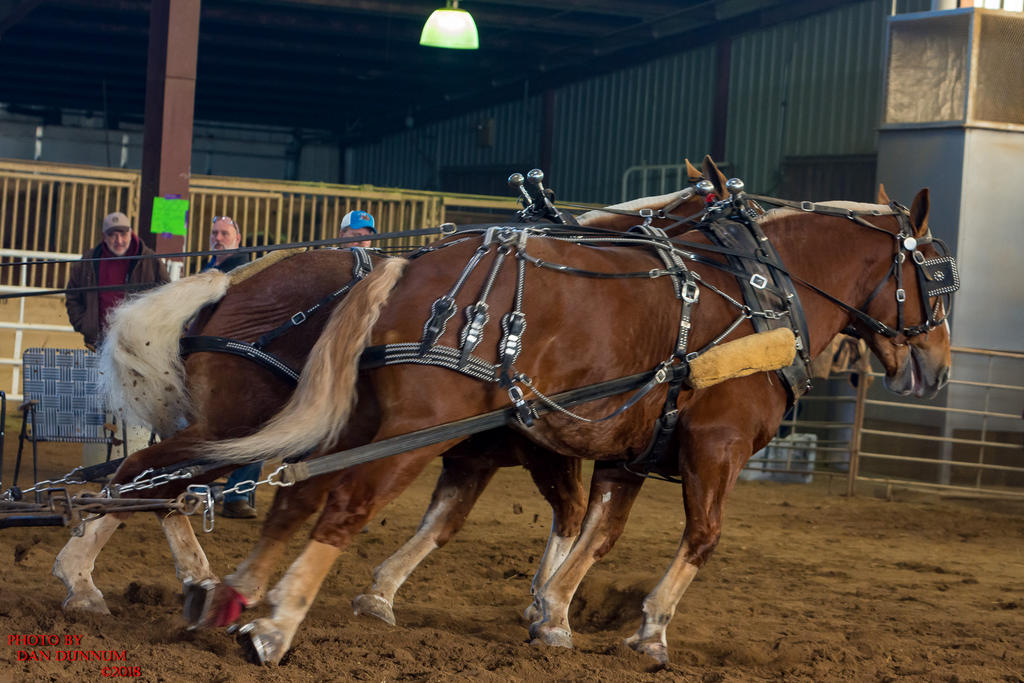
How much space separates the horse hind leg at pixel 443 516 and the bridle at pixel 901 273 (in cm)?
172

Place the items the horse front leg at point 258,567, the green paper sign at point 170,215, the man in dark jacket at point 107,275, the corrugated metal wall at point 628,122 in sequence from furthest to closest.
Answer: the corrugated metal wall at point 628,122
the green paper sign at point 170,215
the man in dark jacket at point 107,275
the horse front leg at point 258,567

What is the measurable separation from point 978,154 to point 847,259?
613cm

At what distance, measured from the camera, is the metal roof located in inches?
560

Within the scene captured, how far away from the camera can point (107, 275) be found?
739 cm

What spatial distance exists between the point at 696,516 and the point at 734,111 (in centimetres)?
1119

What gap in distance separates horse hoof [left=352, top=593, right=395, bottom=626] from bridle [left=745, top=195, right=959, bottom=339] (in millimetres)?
2285

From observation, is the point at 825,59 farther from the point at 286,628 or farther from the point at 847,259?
the point at 286,628

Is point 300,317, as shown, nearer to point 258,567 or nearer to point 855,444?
point 258,567

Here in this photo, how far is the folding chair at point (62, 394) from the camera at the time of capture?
21.0 ft

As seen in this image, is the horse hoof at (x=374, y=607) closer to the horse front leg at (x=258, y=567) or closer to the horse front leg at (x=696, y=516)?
the horse front leg at (x=258, y=567)

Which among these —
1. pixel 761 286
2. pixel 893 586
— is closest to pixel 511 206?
pixel 893 586

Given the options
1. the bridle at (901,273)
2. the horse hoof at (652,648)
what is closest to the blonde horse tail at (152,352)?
the horse hoof at (652,648)

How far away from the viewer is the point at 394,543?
625cm

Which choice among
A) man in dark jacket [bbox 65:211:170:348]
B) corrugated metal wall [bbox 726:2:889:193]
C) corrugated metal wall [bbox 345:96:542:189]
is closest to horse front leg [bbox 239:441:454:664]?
man in dark jacket [bbox 65:211:170:348]
